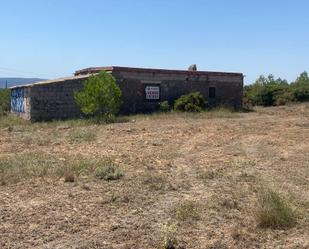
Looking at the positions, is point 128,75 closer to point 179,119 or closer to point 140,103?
point 140,103

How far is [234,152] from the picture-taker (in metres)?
14.1

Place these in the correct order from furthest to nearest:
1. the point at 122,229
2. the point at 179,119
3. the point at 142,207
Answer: the point at 179,119
the point at 142,207
the point at 122,229

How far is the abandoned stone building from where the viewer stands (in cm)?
2819

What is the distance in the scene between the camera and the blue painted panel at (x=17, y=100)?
30.4 metres

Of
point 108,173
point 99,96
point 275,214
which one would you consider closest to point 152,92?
point 99,96

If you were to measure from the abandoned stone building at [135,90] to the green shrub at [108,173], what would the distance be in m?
18.0

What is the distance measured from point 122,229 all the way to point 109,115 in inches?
772

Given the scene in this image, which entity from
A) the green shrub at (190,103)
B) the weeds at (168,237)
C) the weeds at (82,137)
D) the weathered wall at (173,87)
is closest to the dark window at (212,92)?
the weathered wall at (173,87)

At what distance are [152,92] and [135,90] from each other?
4.16 ft

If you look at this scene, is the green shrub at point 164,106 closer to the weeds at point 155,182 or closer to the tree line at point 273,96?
the tree line at point 273,96

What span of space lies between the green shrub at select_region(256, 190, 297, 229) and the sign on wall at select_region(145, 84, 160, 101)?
23563mm

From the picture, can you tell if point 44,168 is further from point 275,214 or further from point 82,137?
point 82,137

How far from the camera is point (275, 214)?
693cm

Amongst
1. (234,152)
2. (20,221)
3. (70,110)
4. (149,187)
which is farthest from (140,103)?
(20,221)
